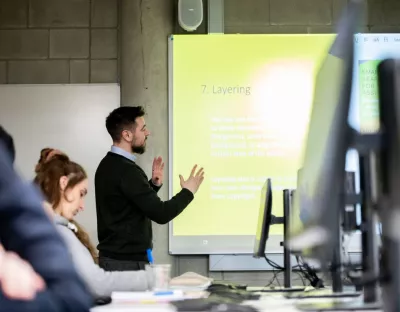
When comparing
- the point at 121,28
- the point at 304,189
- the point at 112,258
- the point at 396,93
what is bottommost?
the point at 112,258

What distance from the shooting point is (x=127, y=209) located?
2787mm

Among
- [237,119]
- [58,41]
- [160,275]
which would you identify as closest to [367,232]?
[160,275]

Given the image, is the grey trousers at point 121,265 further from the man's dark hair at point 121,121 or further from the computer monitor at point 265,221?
the computer monitor at point 265,221

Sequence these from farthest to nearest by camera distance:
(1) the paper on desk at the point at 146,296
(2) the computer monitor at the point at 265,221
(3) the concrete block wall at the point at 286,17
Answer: (3) the concrete block wall at the point at 286,17 < (2) the computer monitor at the point at 265,221 < (1) the paper on desk at the point at 146,296

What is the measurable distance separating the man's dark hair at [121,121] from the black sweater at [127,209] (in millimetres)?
176

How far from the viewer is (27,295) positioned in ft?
2.07

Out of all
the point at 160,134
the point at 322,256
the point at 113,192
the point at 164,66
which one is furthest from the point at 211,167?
the point at 322,256

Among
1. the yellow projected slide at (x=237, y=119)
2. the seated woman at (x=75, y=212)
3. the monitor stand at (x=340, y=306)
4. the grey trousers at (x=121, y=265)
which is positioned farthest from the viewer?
the yellow projected slide at (x=237, y=119)

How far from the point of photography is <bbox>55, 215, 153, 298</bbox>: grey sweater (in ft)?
5.60

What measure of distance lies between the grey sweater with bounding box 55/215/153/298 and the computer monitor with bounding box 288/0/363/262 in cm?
77

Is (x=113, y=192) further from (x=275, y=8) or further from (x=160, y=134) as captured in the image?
(x=275, y=8)

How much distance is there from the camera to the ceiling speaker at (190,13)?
370cm

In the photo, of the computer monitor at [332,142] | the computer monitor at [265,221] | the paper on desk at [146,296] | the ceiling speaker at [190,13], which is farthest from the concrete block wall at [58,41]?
the computer monitor at [332,142]

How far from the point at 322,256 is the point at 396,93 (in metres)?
0.33
